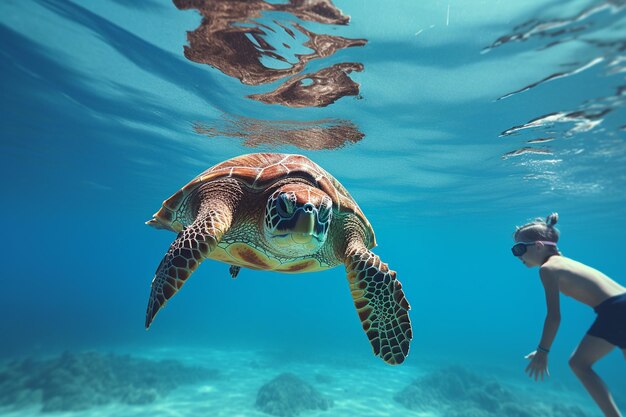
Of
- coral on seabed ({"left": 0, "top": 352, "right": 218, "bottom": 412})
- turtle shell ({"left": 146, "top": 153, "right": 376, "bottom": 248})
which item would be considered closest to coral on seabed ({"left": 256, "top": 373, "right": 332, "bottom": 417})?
coral on seabed ({"left": 0, "top": 352, "right": 218, "bottom": 412})

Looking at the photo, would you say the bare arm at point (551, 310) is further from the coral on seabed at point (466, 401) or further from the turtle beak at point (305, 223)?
the coral on seabed at point (466, 401)

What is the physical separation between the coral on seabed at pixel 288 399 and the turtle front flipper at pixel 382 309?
9578 millimetres

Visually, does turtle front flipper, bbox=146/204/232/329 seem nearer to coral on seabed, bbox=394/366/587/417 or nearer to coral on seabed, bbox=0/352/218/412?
coral on seabed, bbox=0/352/218/412

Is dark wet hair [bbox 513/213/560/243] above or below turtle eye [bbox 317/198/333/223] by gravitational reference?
above

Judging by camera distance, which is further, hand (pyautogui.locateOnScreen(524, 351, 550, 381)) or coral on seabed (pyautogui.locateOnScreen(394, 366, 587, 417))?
coral on seabed (pyautogui.locateOnScreen(394, 366, 587, 417))

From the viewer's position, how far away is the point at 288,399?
12133mm

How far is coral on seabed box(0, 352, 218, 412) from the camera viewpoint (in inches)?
441

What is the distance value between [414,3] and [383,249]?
2454 inches

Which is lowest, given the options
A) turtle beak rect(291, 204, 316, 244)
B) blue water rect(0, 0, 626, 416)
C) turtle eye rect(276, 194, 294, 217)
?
turtle beak rect(291, 204, 316, 244)

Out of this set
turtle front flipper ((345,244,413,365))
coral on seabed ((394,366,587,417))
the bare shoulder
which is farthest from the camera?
coral on seabed ((394,366,587,417))

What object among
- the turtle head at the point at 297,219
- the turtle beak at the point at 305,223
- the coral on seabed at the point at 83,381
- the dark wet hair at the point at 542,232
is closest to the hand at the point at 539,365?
the dark wet hair at the point at 542,232

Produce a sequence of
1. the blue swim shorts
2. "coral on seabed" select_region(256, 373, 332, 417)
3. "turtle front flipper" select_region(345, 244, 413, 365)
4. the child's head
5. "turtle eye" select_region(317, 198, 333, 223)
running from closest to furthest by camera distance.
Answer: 1. "turtle eye" select_region(317, 198, 333, 223)
2. "turtle front flipper" select_region(345, 244, 413, 365)
3. the blue swim shorts
4. the child's head
5. "coral on seabed" select_region(256, 373, 332, 417)

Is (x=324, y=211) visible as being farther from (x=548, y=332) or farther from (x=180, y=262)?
(x=548, y=332)

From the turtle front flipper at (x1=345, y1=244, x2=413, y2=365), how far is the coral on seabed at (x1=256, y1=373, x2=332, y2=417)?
31.4ft
